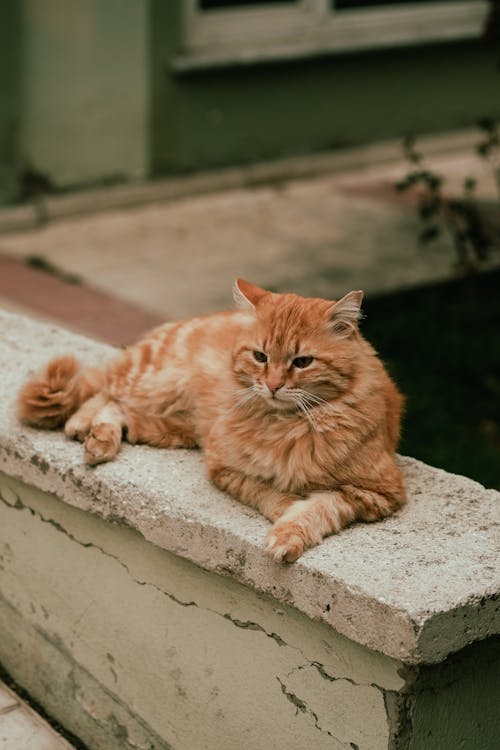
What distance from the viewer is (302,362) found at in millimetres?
2734

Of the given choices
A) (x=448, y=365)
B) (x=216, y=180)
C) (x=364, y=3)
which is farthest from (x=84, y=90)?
(x=448, y=365)

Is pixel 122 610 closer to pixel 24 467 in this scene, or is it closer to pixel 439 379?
pixel 24 467

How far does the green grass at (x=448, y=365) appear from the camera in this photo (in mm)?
4730

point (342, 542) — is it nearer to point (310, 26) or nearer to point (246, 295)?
point (246, 295)

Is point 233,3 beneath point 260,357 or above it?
above

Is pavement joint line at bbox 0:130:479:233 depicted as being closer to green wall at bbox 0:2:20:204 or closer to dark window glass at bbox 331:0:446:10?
green wall at bbox 0:2:20:204

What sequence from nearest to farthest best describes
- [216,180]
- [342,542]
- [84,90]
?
[342,542] → [84,90] → [216,180]

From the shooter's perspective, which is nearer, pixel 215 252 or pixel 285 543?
pixel 285 543

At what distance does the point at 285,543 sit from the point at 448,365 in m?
3.39

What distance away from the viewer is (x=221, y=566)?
2.60m

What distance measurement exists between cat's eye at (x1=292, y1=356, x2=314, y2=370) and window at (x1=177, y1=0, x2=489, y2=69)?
5593 mm

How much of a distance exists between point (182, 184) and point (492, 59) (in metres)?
3.43

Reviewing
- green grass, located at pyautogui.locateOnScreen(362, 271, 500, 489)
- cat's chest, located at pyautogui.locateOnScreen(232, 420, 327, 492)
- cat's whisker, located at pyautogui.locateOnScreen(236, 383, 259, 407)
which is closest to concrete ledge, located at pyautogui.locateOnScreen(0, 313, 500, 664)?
cat's chest, located at pyautogui.locateOnScreen(232, 420, 327, 492)

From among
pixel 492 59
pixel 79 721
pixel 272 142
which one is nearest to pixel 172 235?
pixel 272 142
